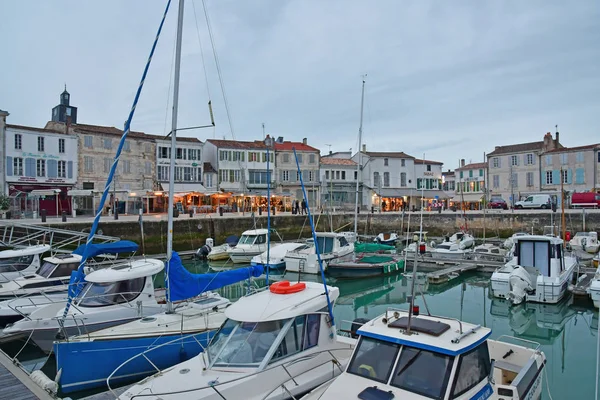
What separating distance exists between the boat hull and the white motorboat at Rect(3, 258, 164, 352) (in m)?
1.58

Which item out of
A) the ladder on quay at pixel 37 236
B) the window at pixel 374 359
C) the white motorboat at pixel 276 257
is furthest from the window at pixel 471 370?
the white motorboat at pixel 276 257

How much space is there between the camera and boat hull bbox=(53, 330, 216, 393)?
331 inches

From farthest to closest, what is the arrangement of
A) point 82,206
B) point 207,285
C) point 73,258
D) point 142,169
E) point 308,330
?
point 142,169
point 82,206
point 73,258
point 207,285
point 308,330

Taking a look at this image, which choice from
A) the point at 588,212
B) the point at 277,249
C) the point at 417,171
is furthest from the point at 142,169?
the point at 588,212

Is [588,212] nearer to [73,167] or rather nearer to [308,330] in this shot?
[308,330]

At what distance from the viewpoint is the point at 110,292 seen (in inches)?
439

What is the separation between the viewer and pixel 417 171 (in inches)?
2239

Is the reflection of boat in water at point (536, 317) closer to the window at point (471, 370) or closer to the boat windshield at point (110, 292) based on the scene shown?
the window at point (471, 370)

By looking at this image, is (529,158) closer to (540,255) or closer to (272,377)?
(540,255)

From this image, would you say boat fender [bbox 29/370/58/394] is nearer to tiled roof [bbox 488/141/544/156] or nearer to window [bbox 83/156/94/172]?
window [bbox 83/156/94/172]

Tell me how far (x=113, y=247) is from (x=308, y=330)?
32.3 feet

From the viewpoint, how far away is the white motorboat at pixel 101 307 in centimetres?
1033

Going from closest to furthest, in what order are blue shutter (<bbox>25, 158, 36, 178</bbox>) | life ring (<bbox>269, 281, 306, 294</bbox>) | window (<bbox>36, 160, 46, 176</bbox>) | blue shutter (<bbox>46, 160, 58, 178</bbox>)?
life ring (<bbox>269, 281, 306, 294</bbox>) → blue shutter (<bbox>25, 158, 36, 178</bbox>) → window (<bbox>36, 160, 46, 176</bbox>) → blue shutter (<bbox>46, 160, 58, 178</bbox>)

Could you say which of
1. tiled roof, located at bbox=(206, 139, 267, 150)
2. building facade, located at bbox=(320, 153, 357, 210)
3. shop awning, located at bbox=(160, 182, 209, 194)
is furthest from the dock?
building facade, located at bbox=(320, 153, 357, 210)
